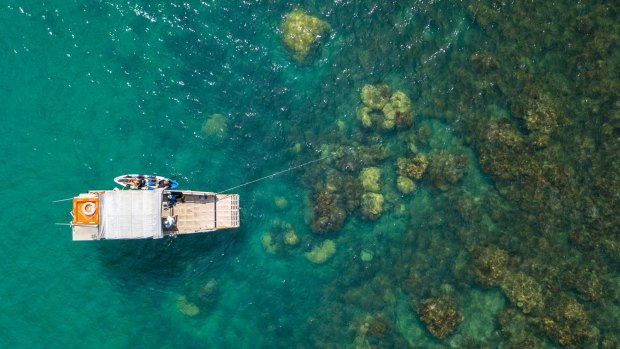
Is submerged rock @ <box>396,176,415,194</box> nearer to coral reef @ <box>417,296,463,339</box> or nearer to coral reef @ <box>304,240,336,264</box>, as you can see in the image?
coral reef @ <box>304,240,336,264</box>

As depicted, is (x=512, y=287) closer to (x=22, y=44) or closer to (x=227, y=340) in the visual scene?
(x=227, y=340)

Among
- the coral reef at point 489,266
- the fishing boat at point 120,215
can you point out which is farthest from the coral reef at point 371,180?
the fishing boat at point 120,215

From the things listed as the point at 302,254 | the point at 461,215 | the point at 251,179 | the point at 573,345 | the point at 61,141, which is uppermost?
the point at 61,141

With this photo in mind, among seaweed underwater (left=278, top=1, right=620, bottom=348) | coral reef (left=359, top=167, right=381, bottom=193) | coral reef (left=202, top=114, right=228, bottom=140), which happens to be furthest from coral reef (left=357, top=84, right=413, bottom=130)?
coral reef (left=202, top=114, right=228, bottom=140)

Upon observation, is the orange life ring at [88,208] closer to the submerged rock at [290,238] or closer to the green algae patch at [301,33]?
the submerged rock at [290,238]

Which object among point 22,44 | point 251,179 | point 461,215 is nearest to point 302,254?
point 251,179

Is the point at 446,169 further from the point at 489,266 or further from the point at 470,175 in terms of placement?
the point at 489,266
